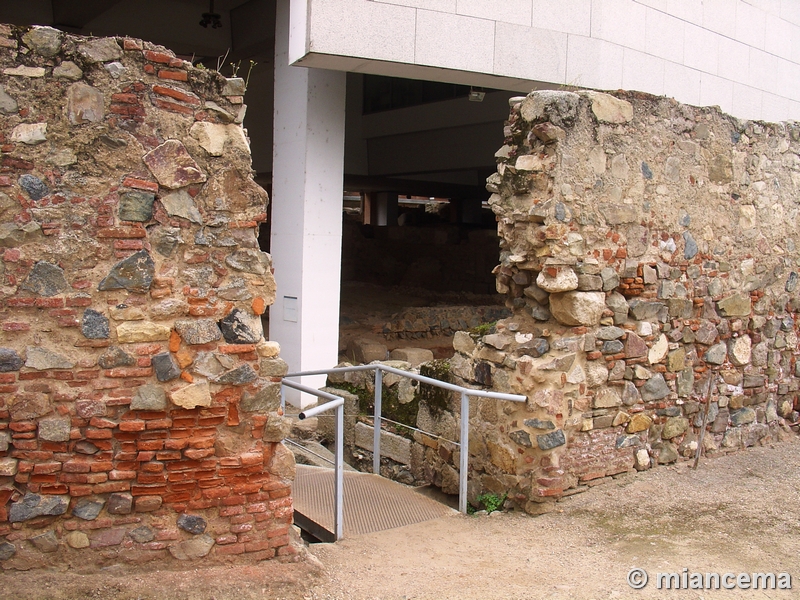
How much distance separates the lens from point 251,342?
3516 mm

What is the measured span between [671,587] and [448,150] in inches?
460

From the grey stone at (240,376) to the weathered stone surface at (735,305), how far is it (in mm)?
3825

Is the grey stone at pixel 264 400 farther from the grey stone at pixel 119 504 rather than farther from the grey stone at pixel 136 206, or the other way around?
the grey stone at pixel 136 206

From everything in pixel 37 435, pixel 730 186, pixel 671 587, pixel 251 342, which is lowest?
pixel 671 587

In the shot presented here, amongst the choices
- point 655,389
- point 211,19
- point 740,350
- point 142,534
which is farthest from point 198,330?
point 211,19

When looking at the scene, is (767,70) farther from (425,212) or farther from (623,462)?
(425,212)

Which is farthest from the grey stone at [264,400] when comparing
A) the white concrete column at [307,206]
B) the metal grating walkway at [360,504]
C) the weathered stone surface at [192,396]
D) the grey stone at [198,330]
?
the white concrete column at [307,206]

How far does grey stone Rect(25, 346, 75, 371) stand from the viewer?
3.16m

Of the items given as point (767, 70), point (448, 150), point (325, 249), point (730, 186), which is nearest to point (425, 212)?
point (448, 150)

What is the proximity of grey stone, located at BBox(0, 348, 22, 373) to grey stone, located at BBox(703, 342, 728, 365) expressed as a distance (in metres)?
4.65

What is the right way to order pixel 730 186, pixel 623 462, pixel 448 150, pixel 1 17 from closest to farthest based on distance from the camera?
pixel 623 462
pixel 730 186
pixel 1 17
pixel 448 150

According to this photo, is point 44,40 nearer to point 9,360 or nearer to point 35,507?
point 9,360

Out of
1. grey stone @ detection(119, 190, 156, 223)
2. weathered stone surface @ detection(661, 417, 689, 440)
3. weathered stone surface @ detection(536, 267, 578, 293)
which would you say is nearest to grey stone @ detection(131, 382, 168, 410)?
grey stone @ detection(119, 190, 156, 223)

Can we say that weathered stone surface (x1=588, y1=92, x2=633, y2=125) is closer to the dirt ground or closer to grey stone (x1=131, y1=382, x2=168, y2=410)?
the dirt ground
